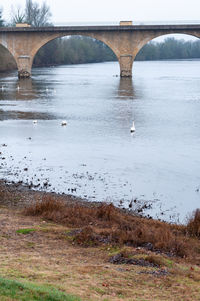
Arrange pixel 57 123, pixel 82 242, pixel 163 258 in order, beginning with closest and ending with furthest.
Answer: pixel 163 258 < pixel 82 242 < pixel 57 123

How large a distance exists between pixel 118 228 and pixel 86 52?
4564 inches

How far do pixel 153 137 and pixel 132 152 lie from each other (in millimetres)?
3978

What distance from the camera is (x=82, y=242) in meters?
10.2

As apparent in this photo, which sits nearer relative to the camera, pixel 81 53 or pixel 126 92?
pixel 126 92

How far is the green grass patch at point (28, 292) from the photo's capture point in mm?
6484

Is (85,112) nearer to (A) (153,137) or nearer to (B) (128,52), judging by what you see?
(A) (153,137)

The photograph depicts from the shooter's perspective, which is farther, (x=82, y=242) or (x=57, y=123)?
(x=57, y=123)

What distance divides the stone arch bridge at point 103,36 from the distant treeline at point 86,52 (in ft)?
111

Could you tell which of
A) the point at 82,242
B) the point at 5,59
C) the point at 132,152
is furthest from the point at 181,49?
the point at 82,242

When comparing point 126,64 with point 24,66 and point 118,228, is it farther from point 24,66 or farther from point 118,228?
point 118,228

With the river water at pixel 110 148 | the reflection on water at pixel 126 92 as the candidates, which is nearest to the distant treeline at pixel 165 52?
the reflection on water at pixel 126 92

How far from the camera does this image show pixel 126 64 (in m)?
64.5

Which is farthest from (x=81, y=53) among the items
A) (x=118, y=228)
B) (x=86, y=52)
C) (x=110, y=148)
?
(x=118, y=228)

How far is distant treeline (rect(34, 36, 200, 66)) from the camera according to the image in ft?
339
